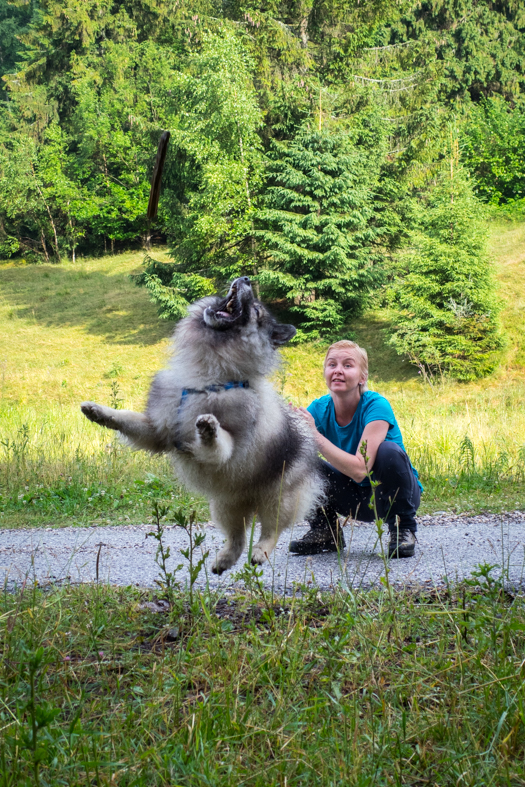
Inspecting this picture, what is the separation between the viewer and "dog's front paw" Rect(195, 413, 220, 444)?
305 centimetres

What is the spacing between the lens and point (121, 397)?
669 inches

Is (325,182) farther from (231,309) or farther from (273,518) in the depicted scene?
(273,518)

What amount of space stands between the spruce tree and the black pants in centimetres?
1599

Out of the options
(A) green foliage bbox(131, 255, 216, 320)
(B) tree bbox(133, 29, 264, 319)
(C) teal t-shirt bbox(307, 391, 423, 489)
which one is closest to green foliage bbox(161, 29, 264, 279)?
(B) tree bbox(133, 29, 264, 319)

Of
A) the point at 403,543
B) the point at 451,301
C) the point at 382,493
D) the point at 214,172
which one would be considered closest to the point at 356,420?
the point at 382,493


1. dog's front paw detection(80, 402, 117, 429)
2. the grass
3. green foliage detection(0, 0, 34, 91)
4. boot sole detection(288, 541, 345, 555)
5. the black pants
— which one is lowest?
the grass

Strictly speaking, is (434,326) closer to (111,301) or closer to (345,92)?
(345,92)

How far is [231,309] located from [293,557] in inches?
72.6

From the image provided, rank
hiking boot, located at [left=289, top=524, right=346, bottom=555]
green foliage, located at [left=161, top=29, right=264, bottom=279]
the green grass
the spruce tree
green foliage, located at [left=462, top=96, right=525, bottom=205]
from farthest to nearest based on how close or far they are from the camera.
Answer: green foliage, located at [left=462, top=96, right=525, bottom=205] < green foliage, located at [left=161, top=29, right=264, bottom=279] < the spruce tree < hiking boot, located at [left=289, top=524, right=346, bottom=555] < the green grass

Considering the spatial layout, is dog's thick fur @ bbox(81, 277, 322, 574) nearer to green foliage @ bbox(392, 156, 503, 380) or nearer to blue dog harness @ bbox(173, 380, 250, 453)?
blue dog harness @ bbox(173, 380, 250, 453)

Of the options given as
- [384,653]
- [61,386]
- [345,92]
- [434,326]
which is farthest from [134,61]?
[384,653]

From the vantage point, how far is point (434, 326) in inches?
735

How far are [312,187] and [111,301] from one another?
1338 centimetres

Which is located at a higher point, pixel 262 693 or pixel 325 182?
pixel 325 182
